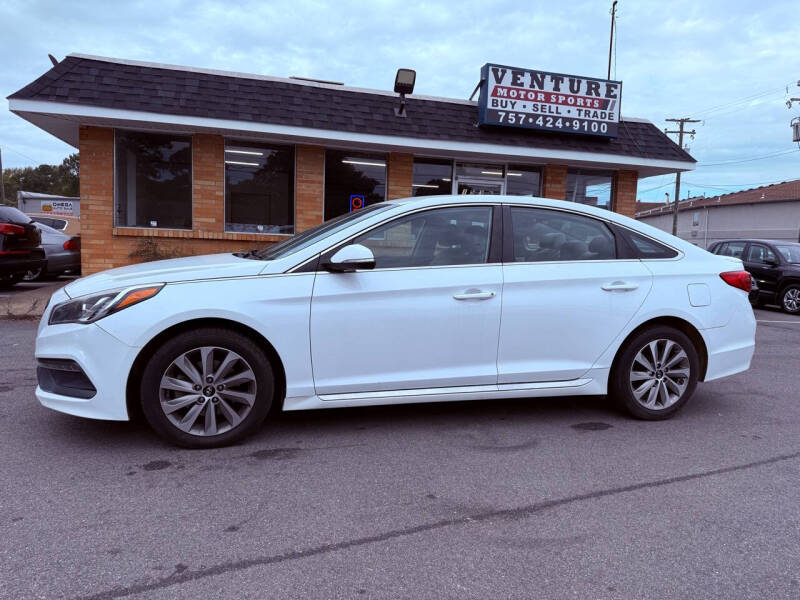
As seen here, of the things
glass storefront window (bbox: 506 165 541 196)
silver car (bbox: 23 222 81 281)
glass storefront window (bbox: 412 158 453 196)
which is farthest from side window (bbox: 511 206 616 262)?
silver car (bbox: 23 222 81 281)

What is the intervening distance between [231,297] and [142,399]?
0.76 metres

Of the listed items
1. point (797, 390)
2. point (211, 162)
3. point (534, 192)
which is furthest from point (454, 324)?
point (534, 192)

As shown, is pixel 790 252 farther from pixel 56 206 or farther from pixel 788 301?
pixel 56 206

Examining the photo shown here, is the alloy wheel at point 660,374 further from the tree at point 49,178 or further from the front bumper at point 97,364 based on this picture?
the tree at point 49,178

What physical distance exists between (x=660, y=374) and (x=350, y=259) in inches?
96.4

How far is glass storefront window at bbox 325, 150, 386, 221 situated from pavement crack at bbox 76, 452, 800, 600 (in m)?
9.25

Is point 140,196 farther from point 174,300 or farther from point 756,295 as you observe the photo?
point 756,295

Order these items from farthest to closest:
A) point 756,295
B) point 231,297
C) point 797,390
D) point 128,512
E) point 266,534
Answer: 1. point 756,295
2. point 797,390
3. point 231,297
4. point 128,512
5. point 266,534

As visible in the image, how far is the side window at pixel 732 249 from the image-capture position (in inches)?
532

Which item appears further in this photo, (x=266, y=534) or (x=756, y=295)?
(x=756, y=295)

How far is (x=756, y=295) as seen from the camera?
1267 centimetres

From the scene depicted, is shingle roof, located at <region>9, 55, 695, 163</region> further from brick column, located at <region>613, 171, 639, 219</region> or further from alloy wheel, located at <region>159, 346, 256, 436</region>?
alloy wheel, located at <region>159, 346, 256, 436</region>

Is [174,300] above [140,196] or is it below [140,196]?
below

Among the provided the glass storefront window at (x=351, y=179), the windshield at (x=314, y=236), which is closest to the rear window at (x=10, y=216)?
the glass storefront window at (x=351, y=179)
